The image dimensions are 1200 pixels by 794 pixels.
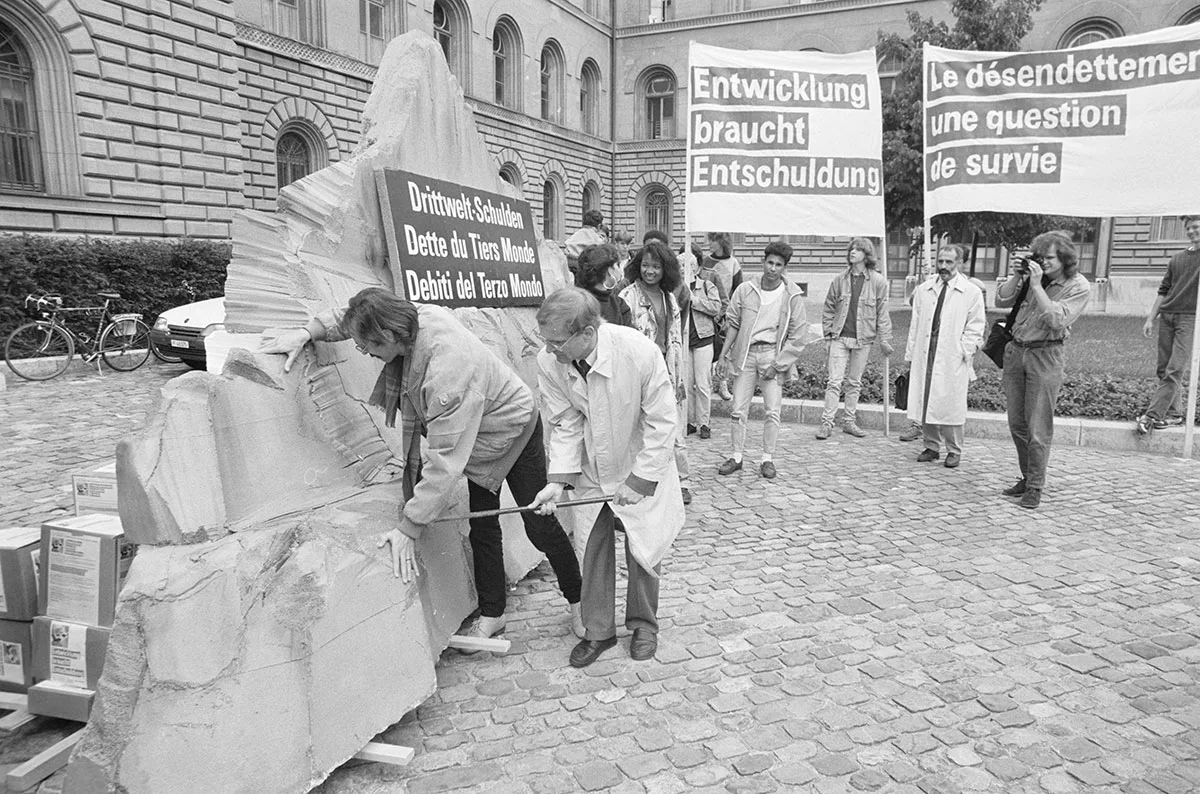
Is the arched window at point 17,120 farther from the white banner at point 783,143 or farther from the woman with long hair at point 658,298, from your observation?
the woman with long hair at point 658,298

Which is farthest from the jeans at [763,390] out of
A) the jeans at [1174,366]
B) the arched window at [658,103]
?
the arched window at [658,103]

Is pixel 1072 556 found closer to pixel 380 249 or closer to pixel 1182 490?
pixel 1182 490

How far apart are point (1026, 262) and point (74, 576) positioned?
6029mm

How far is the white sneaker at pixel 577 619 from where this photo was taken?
3.69 metres

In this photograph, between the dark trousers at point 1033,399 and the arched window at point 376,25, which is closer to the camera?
the dark trousers at point 1033,399

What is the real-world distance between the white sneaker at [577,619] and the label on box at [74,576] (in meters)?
1.95

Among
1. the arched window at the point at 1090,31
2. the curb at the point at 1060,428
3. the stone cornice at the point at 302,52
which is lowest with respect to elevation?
the curb at the point at 1060,428

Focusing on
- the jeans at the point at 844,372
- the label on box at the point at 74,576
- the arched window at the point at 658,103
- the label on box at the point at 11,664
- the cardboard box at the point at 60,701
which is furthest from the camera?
the arched window at the point at 658,103

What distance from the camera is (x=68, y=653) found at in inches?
117

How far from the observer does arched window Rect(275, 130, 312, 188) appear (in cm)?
1900

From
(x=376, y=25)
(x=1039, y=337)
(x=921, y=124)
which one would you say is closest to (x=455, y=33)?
(x=376, y=25)

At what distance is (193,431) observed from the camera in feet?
8.85

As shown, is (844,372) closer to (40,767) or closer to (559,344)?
(559,344)

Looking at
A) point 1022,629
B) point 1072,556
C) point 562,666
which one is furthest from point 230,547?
point 1072,556
